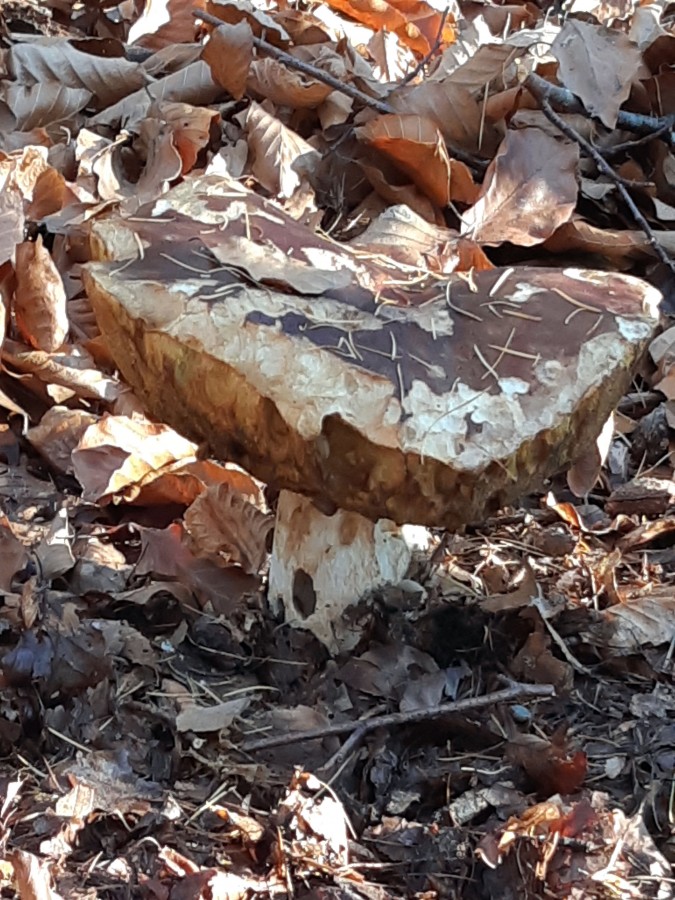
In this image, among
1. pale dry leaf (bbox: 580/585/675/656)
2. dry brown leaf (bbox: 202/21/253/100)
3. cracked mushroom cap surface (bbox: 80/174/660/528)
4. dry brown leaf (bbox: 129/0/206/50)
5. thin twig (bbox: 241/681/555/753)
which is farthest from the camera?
dry brown leaf (bbox: 129/0/206/50)

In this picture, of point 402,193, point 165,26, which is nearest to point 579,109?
point 402,193

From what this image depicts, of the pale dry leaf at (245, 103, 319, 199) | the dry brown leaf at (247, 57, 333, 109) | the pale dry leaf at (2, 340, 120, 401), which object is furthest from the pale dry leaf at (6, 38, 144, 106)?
the pale dry leaf at (2, 340, 120, 401)

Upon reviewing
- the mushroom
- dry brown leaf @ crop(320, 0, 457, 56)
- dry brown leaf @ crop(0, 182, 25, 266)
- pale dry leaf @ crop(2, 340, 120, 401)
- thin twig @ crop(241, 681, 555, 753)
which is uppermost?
the mushroom

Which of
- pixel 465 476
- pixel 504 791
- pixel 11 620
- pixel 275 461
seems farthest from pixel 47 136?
pixel 504 791

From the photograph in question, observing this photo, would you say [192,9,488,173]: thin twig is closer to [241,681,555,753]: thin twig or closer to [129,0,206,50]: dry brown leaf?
[129,0,206,50]: dry brown leaf

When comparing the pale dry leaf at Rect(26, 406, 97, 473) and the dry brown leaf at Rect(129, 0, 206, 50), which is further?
the dry brown leaf at Rect(129, 0, 206, 50)

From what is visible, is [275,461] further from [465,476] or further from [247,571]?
[247,571]

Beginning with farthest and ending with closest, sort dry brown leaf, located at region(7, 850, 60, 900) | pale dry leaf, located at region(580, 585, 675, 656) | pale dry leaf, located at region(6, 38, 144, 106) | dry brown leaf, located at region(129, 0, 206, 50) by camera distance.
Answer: dry brown leaf, located at region(129, 0, 206, 50) < pale dry leaf, located at region(6, 38, 144, 106) < pale dry leaf, located at region(580, 585, 675, 656) < dry brown leaf, located at region(7, 850, 60, 900)
